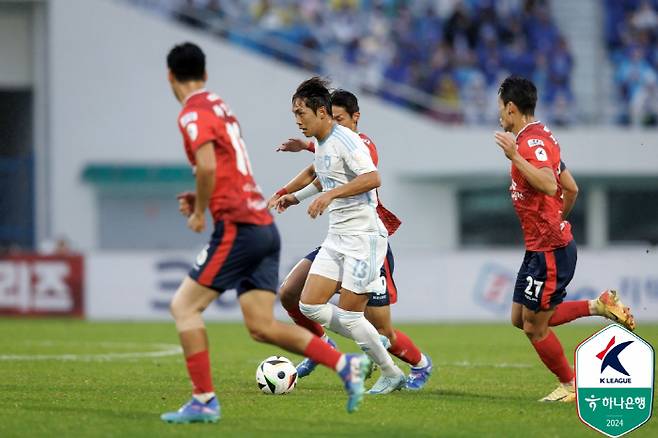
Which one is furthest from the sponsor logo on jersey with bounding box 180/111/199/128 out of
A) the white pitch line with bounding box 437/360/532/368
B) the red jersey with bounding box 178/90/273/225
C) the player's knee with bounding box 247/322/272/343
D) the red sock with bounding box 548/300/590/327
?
the white pitch line with bounding box 437/360/532/368

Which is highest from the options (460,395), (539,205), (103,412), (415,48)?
(415,48)

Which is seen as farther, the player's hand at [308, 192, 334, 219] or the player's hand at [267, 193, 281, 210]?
the player's hand at [267, 193, 281, 210]

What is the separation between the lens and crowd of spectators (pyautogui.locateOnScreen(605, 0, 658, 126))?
27.4 metres

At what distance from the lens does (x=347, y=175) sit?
9.97m

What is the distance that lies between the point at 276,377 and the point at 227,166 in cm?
262

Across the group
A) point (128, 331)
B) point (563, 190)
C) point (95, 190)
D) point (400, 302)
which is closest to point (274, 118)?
point (95, 190)

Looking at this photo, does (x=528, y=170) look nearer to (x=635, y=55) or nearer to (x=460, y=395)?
(x=460, y=395)

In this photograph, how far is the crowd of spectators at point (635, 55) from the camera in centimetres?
2738

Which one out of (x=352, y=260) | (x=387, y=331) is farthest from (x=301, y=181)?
(x=387, y=331)

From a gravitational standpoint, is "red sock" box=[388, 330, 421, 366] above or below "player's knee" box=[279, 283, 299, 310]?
below

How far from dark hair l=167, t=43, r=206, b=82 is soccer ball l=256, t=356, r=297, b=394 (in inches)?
119

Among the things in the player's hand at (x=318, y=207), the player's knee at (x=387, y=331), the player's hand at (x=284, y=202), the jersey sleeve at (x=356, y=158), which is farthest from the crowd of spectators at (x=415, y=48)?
the player's hand at (x=318, y=207)

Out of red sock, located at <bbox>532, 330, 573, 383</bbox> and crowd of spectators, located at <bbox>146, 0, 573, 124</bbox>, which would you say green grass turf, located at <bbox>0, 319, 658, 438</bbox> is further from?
crowd of spectators, located at <bbox>146, 0, 573, 124</bbox>

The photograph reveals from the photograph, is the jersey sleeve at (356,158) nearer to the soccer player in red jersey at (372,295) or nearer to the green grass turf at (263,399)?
the soccer player in red jersey at (372,295)
